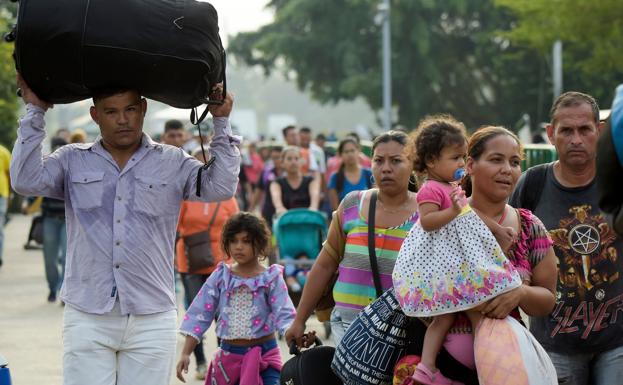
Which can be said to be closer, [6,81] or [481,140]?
[481,140]

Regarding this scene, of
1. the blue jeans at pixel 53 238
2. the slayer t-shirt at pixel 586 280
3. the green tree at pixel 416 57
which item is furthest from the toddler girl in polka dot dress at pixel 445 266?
the green tree at pixel 416 57

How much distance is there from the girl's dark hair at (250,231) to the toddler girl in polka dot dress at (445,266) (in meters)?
2.48

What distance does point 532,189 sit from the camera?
18.6 ft

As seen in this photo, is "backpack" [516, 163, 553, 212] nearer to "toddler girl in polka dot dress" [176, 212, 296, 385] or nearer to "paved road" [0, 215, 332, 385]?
"toddler girl in polka dot dress" [176, 212, 296, 385]

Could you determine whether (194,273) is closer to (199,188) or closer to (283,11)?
(199,188)

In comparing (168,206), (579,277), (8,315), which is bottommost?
(8,315)

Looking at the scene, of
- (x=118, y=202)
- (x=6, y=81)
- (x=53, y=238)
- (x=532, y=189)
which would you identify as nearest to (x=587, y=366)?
(x=532, y=189)

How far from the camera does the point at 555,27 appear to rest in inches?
1158

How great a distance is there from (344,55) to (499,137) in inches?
1759

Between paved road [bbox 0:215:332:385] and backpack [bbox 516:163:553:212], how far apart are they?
4.45 m

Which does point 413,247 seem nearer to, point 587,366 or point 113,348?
point 587,366

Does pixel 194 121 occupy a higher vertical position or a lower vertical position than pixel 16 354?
higher

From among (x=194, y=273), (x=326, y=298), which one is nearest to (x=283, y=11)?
(x=194, y=273)

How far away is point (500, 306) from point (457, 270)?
206mm
